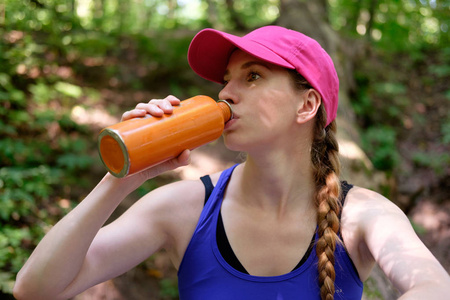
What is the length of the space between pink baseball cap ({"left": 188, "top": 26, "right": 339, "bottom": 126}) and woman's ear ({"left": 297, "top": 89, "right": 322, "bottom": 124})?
0.11 feet

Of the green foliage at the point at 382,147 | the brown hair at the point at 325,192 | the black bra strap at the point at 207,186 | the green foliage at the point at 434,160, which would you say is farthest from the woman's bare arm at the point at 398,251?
the green foliage at the point at 434,160

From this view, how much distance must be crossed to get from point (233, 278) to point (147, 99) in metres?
5.40

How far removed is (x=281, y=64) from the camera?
1.83 metres

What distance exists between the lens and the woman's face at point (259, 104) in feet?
6.10

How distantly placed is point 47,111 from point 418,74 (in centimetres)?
732

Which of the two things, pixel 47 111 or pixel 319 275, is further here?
pixel 47 111

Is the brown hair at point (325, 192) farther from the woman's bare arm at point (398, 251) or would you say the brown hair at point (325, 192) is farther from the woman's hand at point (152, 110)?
the woman's hand at point (152, 110)

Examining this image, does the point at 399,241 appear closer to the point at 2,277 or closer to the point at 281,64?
the point at 281,64

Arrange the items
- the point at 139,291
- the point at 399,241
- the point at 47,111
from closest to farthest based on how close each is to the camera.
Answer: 1. the point at 399,241
2. the point at 139,291
3. the point at 47,111

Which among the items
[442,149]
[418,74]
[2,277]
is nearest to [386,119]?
[442,149]

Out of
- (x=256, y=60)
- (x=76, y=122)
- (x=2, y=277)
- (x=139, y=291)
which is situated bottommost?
(x=139, y=291)

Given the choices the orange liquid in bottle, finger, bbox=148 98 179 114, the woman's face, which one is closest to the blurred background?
the woman's face

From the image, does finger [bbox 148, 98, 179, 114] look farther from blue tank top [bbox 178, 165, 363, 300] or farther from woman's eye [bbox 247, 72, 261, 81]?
blue tank top [bbox 178, 165, 363, 300]

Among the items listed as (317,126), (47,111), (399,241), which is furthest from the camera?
(47,111)
